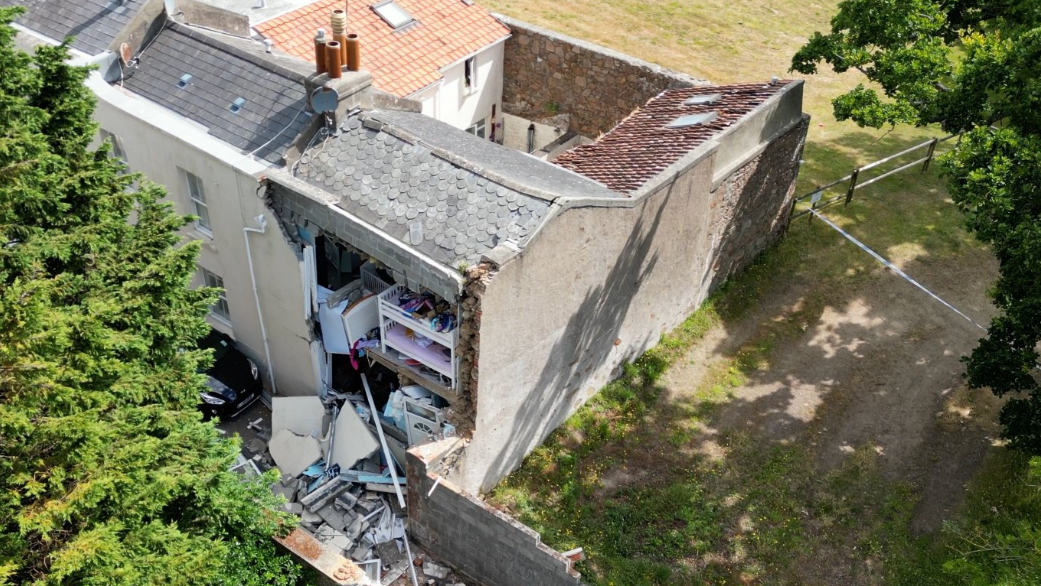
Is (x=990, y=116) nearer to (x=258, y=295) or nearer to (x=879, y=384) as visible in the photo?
(x=879, y=384)

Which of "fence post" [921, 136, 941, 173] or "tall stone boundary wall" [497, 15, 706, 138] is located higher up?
"tall stone boundary wall" [497, 15, 706, 138]

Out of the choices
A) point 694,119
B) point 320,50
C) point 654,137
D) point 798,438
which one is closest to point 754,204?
point 694,119

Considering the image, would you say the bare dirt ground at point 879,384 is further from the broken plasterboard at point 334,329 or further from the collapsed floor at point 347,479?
the broken plasterboard at point 334,329

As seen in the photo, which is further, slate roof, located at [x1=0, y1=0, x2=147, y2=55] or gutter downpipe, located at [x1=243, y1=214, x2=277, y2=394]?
slate roof, located at [x1=0, y1=0, x2=147, y2=55]

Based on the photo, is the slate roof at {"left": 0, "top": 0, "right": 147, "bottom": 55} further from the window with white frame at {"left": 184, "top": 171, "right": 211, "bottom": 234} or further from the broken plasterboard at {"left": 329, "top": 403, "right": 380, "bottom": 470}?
the broken plasterboard at {"left": 329, "top": 403, "right": 380, "bottom": 470}

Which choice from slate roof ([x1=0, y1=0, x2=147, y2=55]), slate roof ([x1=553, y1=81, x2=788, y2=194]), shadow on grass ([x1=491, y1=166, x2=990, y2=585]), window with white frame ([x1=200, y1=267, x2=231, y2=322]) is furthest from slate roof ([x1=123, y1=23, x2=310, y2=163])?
shadow on grass ([x1=491, y1=166, x2=990, y2=585])

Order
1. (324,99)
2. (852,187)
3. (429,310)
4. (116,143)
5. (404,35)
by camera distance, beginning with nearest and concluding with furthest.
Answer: (429,310), (324,99), (116,143), (404,35), (852,187)
